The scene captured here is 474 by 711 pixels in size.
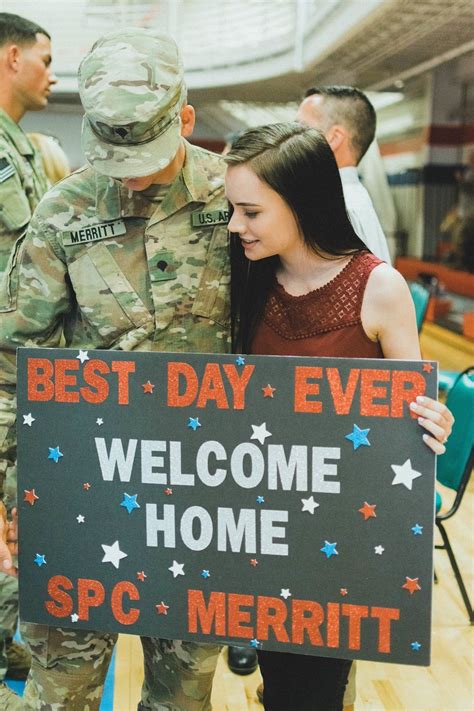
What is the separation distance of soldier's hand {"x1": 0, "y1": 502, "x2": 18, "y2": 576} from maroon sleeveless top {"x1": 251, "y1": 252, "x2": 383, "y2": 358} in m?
0.56

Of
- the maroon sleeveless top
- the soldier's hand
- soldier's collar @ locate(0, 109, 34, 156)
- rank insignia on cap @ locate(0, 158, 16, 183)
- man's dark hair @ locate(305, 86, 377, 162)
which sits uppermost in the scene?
man's dark hair @ locate(305, 86, 377, 162)

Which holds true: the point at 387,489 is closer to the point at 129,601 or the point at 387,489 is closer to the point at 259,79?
the point at 129,601

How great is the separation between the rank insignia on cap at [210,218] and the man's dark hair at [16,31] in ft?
4.65

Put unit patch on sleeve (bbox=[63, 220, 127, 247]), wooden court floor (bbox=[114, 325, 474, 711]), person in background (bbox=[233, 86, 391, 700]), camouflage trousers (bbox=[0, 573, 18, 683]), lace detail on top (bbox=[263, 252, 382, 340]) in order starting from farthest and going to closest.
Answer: person in background (bbox=[233, 86, 391, 700]) → wooden court floor (bbox=[114, 325, 474, 711]) → camouflage trousers (bbox=[0, 573, 18, 683]) → unit patch on sleeve (bbox=[63, 220, 127, 247]) → lace detail on top (bbox=[263, 252, 382, 340])

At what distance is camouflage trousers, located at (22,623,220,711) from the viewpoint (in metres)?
1.47

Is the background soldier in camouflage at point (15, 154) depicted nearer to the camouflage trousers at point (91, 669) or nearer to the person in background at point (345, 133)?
the camouflage trousers at point (91, 669)

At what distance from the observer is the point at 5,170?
224 cm

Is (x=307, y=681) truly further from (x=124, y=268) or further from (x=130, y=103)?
(x=130, y=103)

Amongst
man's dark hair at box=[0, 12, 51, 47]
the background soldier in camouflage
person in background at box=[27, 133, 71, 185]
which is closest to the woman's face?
the background soldier in camouflage

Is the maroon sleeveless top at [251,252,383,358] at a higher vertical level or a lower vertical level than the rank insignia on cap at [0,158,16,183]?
lower

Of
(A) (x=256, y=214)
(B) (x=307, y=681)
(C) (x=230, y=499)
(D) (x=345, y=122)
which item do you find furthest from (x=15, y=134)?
(B) (x=307, y=681)

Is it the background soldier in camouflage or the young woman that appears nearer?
the young woman

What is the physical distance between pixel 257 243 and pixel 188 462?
388 millimetres

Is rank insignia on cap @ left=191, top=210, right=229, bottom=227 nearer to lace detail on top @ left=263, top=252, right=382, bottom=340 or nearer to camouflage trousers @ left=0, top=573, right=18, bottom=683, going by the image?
lace detail on top @ left=263, top=252, right=382, bottom=340
